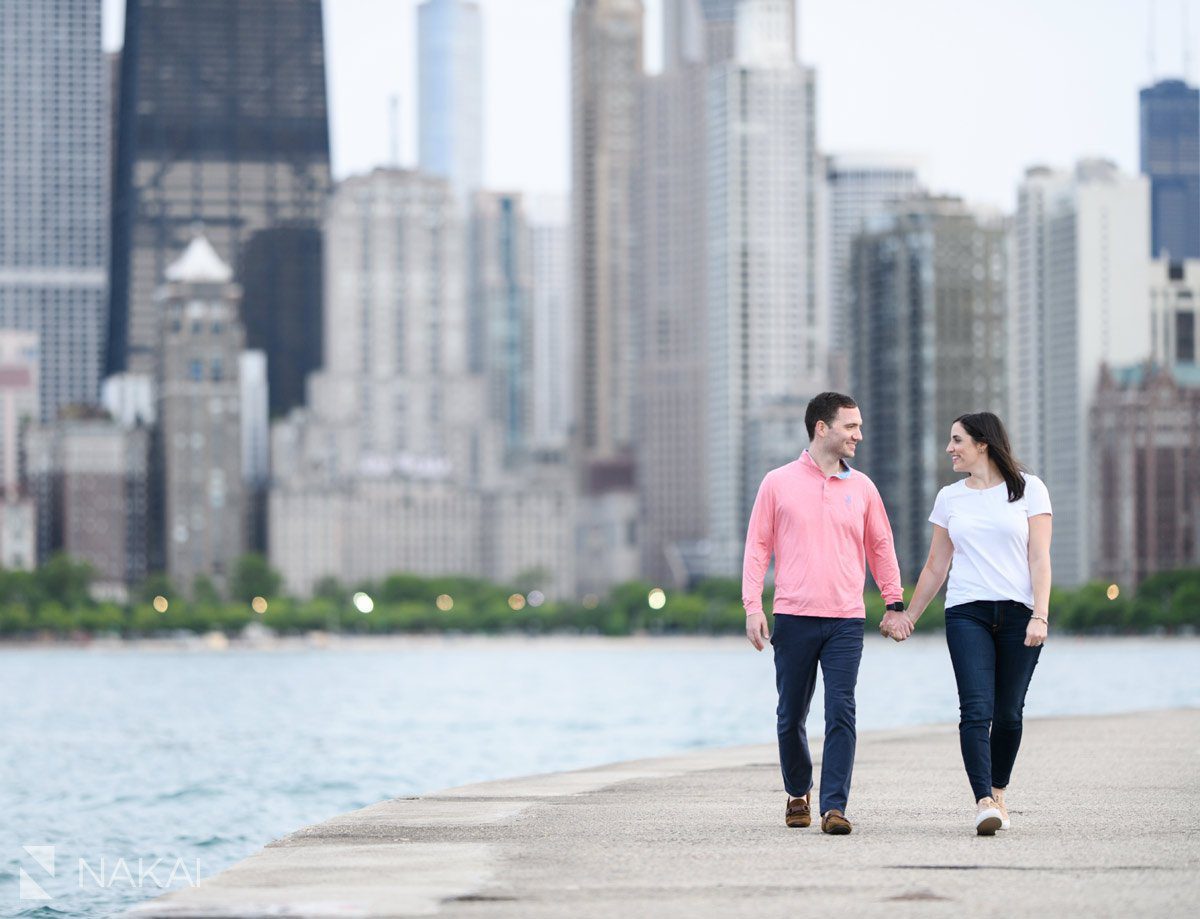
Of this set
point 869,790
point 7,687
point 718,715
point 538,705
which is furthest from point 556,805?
point 7,687

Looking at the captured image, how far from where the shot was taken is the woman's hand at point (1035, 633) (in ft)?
56.6

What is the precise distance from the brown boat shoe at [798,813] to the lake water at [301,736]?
9527mm

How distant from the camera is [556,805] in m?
19.7

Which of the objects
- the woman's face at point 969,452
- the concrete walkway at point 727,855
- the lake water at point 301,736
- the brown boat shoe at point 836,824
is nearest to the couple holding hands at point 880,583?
the woman's face at point 969,452

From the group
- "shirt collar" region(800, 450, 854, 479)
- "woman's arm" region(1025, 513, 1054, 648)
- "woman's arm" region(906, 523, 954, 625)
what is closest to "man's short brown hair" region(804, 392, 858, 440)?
"shirt collar" region(800, 450, 854, 479)

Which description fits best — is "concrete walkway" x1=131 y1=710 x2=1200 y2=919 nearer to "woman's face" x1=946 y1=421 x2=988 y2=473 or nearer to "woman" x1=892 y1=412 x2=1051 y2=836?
"woman" x1=892 y1=412 x2=1051 y2=836

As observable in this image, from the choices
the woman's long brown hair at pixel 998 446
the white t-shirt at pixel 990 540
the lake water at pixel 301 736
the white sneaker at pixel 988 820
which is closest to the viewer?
the white sneaker at pixel 988 820

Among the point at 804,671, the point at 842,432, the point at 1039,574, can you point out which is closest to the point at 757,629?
the point at 804,671

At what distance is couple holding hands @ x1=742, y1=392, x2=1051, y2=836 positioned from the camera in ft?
57.4

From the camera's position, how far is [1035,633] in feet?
56.9

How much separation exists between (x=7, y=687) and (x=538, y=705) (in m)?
48.5

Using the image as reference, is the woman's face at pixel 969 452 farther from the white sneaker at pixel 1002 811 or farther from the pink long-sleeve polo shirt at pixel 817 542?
the white sneaker at pixel 1002 811

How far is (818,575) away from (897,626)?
0.67 meters

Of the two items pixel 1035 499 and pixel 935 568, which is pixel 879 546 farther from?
pixel 1035 499
